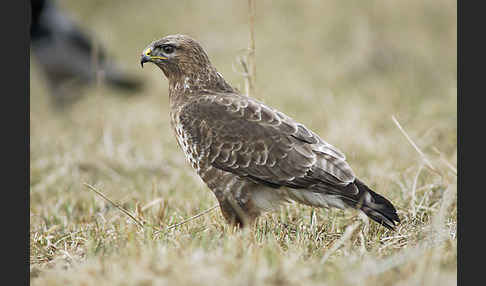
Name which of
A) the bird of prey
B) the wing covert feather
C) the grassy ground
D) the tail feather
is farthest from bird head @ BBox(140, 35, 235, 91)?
the tail feather

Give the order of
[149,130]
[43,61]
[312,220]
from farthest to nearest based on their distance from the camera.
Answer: [43,61], [149,130], [312,220]

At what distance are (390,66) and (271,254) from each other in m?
6.55

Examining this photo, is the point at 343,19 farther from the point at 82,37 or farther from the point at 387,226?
the point at 387,226

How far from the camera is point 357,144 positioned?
5641 mm

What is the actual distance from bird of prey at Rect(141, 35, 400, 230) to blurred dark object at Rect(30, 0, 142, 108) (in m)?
4.88

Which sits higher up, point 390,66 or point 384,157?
point 390,66

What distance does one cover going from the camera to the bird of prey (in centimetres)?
310

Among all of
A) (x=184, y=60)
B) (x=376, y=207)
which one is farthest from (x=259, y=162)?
(x=184, y=60)

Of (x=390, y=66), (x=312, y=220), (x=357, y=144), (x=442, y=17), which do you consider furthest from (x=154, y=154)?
(x=442, y=17)

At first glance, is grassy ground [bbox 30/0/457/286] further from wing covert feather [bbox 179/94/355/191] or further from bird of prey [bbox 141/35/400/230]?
wing covert feather [bbox 179/94/355/191]

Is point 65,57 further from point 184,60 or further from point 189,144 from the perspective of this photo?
point 189,144

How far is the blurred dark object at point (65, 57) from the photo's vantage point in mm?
7867

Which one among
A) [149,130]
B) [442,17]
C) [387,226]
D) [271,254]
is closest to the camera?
[271,254]

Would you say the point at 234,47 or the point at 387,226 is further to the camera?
the point at 234,47
